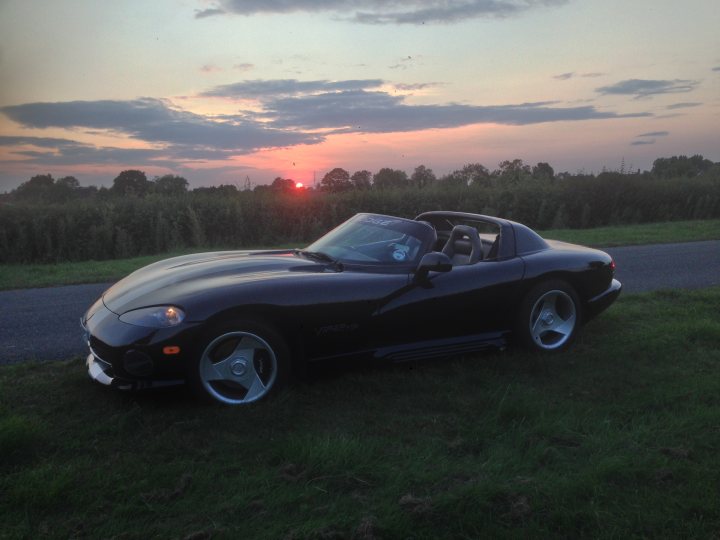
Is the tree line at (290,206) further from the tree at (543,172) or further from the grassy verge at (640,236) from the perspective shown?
the grassy verge at (640,236)

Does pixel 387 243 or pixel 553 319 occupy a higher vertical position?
pixel 387 243

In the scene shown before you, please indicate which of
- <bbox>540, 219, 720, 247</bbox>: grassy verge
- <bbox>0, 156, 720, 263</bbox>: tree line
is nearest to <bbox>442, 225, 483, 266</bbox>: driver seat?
<bbox>540, 219, 720, 247</bbox>: grassy verge

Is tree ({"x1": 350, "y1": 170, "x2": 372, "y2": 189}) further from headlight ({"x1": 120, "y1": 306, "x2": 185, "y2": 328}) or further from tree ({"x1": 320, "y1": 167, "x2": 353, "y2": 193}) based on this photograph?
headlight ({"x1": 120, "y1": 306, "x2": 185, "y2": 328})

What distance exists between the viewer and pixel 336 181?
67.8 feet

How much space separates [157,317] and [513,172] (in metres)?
21.4

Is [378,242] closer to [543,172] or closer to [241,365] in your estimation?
[241,365]

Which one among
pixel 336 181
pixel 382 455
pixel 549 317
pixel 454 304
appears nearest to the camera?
pixel 382 455

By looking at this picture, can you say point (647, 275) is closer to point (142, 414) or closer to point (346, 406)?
point (346, 406)

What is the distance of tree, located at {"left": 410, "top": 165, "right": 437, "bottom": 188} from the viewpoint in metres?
21.7

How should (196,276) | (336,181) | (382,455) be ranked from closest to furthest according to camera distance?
1. (382,455)
2. (196,276)
3. (336,181)

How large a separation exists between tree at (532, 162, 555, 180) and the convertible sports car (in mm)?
17899

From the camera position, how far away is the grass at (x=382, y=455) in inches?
108

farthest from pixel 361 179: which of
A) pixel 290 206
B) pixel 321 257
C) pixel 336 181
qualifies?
pixel 321 257

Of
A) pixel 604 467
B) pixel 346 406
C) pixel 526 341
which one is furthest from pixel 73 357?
pixel 604 467
